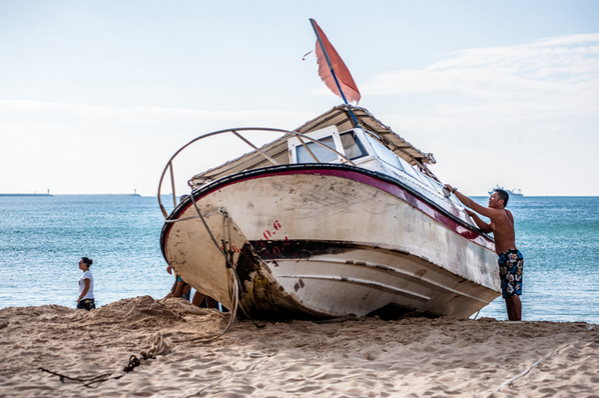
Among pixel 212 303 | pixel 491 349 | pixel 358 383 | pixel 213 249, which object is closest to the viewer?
pixel 358 383

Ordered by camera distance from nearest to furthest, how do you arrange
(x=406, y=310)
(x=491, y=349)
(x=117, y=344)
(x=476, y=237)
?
(x=491, y=349)
(x=117, y=344)
(x=406, y=310)
(x=476, y=237)

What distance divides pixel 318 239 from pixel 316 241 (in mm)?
28

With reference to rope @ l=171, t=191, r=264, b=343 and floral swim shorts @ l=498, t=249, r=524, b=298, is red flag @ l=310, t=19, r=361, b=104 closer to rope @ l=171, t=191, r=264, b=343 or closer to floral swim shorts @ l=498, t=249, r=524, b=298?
floral swim shorts @ l=498, t=249, r=524, b=298

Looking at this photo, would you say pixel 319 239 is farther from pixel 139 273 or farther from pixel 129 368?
pixel 139 273

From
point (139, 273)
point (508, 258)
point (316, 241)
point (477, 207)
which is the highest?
point (477, 207)

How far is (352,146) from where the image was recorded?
22.2 feet

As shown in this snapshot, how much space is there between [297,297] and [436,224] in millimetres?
1743

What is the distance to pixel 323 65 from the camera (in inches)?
346

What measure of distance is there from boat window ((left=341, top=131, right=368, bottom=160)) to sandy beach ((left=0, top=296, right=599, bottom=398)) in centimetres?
186

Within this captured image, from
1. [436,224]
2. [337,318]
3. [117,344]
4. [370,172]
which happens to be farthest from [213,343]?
[436,224]

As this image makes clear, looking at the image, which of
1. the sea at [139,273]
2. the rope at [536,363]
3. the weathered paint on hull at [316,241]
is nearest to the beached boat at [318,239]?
the weathered paint on hull at [316,241]

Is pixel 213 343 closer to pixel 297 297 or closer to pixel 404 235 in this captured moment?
pixel 297 297

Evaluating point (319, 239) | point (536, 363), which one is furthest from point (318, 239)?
point (536, 363)

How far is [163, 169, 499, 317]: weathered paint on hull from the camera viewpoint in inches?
215
